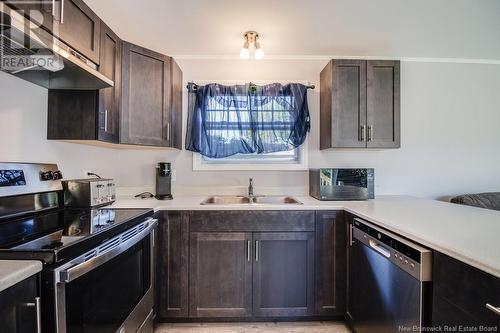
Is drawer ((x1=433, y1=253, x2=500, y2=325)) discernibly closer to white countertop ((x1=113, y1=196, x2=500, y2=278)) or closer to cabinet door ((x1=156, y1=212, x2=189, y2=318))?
white countertop ((x1=113, y1=196, x2=500, y2=278))

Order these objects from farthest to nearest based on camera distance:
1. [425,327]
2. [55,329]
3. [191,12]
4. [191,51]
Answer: [191,51]
[191,12]
[425,327]
[55,329]

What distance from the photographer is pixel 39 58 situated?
119cm

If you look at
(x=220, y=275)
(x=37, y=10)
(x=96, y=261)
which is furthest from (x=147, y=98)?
(x=220, y=275)

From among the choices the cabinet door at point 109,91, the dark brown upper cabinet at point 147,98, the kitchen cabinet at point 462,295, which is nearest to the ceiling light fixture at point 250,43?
the dark brown upper cabinet at point 147,98

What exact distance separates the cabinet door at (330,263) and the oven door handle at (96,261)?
1.26 meters

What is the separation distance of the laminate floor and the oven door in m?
0.39

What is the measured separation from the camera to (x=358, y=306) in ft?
5.24

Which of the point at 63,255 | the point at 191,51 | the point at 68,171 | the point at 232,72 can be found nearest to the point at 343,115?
the point at 232,72

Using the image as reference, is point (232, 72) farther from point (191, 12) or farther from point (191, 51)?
point (191, 12)

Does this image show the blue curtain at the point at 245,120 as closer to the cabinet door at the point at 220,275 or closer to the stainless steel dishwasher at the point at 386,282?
the cabinet door at the point at 220,275

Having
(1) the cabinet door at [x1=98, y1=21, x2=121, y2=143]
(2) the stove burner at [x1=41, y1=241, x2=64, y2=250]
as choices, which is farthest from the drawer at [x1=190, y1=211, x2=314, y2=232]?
(2) the stove burner at [x1=41, y1=241, x2=64, y2=250]

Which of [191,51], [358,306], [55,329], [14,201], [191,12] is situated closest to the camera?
[55,329]

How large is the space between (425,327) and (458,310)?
211 mm

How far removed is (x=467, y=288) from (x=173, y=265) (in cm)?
169
